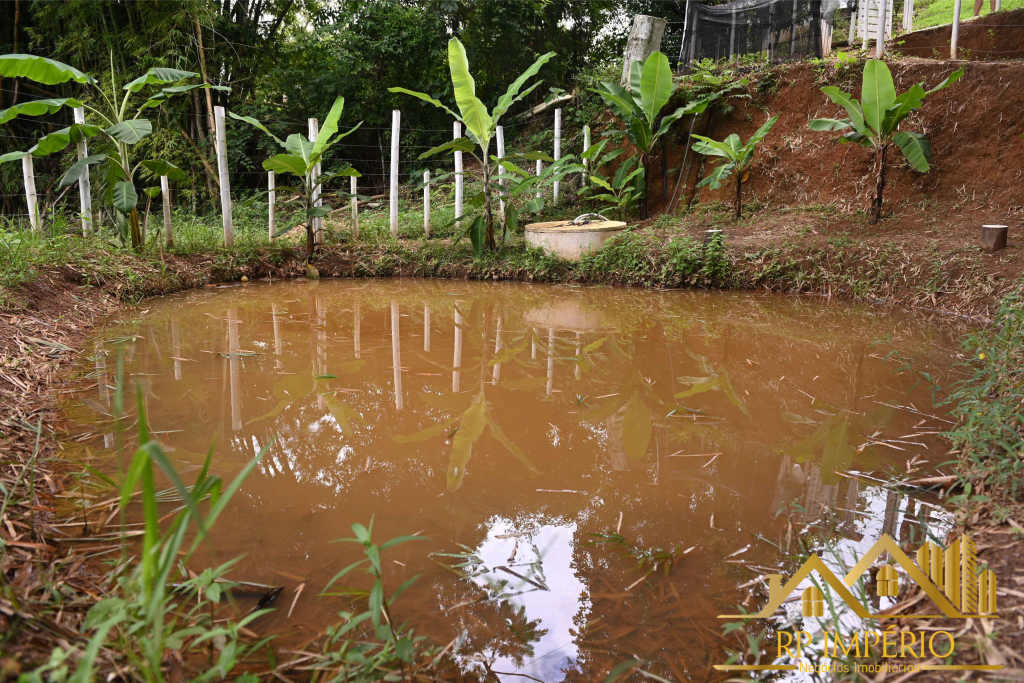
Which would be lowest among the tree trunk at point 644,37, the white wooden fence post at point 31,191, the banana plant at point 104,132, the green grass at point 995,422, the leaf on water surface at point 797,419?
the leaf on water surface at point 797,419

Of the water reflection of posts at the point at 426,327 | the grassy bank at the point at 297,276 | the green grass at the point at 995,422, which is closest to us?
the grassy bank at the point at 297,276

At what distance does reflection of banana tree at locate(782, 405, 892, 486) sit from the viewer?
2.12m

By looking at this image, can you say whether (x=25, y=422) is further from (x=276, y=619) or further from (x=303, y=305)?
(x=303, y=305)

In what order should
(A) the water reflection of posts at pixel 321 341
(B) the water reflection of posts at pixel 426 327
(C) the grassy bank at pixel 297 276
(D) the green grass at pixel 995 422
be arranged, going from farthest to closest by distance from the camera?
(B) the water reflection of posts at pixel 426 327, (A) the water reflection of posts at pixel 321 341, (D) the green grass at pixel 995 422, (C) the grassy bank at pixel 297 276

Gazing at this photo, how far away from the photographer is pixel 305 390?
112 inches

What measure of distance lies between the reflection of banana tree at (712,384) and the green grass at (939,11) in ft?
32.6

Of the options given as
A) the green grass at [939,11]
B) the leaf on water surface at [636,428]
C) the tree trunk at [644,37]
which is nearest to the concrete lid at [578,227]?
the tree trunk at [644,37]

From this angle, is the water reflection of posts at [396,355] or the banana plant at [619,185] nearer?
the water reflection of posts at [396,355]

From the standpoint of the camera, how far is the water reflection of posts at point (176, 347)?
3094 mm

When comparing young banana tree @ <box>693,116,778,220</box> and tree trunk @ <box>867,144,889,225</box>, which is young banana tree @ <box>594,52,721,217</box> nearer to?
young banana tree @ <box>693,116,778,220</box>

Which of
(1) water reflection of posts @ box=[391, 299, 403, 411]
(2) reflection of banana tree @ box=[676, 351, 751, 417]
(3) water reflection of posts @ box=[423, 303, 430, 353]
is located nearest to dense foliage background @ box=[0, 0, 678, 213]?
(3) water reflection of posts @ box=[423, 303, 430, 353]

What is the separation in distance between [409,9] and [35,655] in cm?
1109

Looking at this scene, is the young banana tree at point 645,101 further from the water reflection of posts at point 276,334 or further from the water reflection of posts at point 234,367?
the water reflection of posts at point 234,367

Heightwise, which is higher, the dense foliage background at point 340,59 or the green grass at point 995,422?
the dense foliage background at point 340,59
